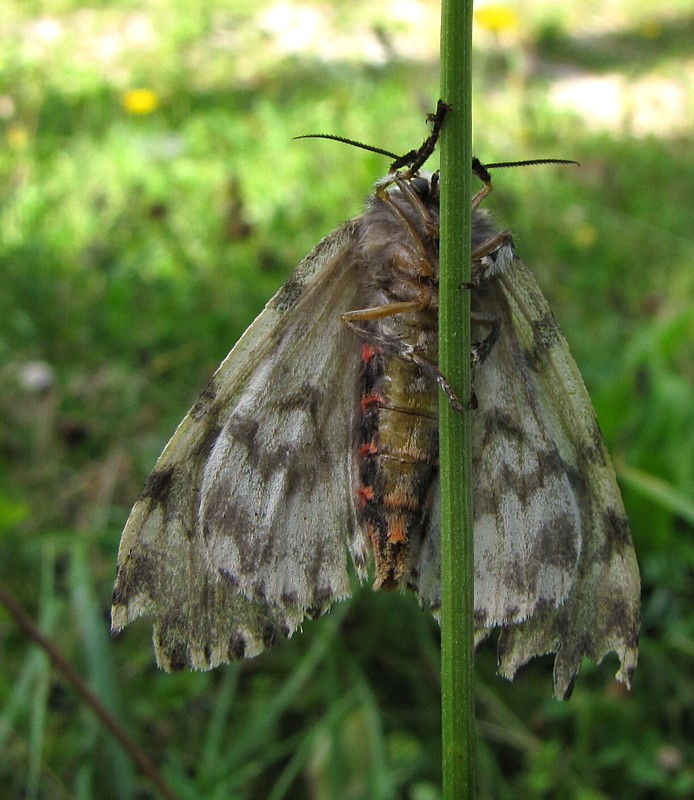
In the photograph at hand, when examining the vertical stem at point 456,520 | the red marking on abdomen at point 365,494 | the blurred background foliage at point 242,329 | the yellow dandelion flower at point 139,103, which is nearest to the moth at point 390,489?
the red marking on abdomen at point 365,494

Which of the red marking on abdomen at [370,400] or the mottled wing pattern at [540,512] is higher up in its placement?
the red marking on abdomen at [370,400]

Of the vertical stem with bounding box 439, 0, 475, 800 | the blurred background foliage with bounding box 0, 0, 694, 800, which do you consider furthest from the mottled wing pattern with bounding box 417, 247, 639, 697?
the blurred background foliage with bounding box 0, 0, 694, 800

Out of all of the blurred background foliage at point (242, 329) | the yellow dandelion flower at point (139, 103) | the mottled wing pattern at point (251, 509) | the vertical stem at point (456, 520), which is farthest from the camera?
the yellow dandelion flower at point (139, 103)

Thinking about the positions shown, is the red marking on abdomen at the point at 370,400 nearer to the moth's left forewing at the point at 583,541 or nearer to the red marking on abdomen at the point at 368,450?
the red marking on abdomen at the point at 368,450

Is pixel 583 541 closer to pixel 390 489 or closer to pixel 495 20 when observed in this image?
pixel 390 489

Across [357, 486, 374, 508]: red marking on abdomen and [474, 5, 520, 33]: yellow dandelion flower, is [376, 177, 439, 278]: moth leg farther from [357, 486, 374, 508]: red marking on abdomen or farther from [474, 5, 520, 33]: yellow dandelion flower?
[474, 5, 520, 33]: yellow dandelion flower

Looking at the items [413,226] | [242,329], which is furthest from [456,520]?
[242,329]

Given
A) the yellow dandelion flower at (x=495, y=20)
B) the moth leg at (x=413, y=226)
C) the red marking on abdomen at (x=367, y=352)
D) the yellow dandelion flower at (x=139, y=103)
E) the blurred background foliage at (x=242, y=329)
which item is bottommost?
the blurred background foliage at (x=242, y=329)
